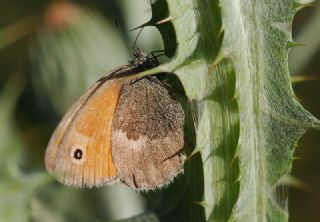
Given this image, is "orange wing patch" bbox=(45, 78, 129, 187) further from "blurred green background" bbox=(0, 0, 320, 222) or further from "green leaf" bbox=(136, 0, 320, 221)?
"blurred green background" bbox=(0, 0, 320, 222)

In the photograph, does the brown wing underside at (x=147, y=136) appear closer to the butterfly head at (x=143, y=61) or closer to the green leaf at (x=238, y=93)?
the butterfly head at (x=143, y=61)

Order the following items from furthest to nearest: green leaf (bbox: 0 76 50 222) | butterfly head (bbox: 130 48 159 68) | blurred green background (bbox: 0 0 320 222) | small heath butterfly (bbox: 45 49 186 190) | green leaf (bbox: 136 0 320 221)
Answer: blurred green background (bbox: 0 0 320 222)
green leaf (bbox: 0 76 50 222)
butterfly head (bbox: 130 48 159 68)
small heath butterfly (bbox: 45 49 186 190)
green leaf (bbox: 136 0 320 221)

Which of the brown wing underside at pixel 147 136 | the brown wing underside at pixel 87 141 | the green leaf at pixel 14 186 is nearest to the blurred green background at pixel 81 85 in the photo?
the green leaf at pixel 14 186

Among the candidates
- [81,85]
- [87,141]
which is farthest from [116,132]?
[81,85]

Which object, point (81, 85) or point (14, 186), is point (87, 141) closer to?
point (14, 186)

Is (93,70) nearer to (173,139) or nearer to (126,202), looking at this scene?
(126,202)

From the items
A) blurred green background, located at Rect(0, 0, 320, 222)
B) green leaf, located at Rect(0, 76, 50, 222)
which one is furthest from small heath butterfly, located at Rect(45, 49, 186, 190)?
blurred green background, located at Rect(0, 0, 320, 222)
